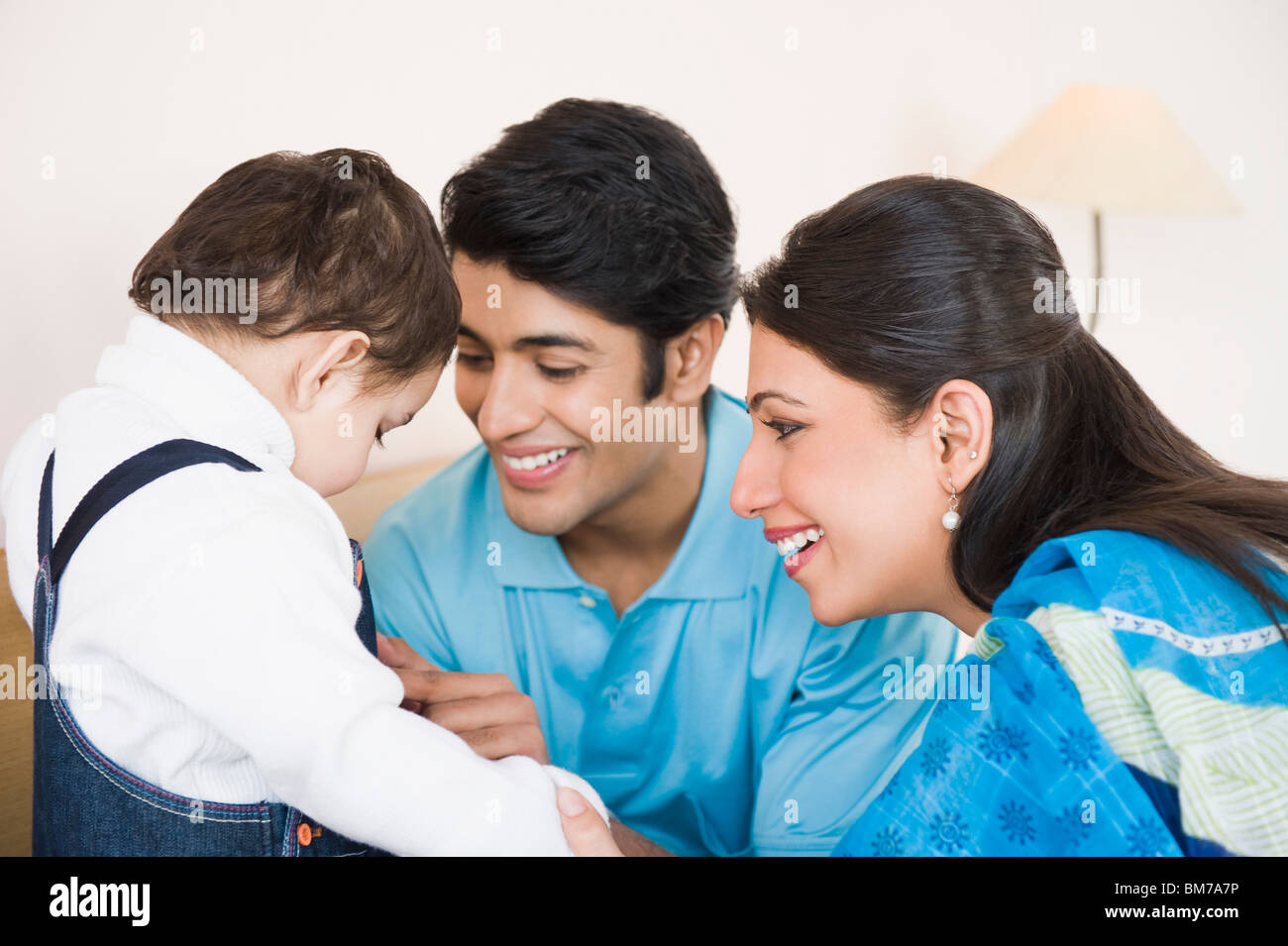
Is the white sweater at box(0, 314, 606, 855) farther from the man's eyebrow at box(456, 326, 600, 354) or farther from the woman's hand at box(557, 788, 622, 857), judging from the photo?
the man's eyebrow at box(456, 326, 600, 354)

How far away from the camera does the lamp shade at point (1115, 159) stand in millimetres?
2732

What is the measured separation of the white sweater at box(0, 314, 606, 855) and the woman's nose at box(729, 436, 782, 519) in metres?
0.43

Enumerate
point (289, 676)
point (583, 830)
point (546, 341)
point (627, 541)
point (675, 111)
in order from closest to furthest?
point (289, 676)
point (583, 830)
point (546, 341)
point (627, 541)
point (675, 111)

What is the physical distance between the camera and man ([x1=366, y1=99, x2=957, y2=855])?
4.78 ft

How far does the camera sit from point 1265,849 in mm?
874

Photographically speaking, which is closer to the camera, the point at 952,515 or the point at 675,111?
the point at 952,515

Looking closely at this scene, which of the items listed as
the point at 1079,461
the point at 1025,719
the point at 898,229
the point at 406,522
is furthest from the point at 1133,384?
the point at 406,522

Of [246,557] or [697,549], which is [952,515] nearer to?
[697,549]

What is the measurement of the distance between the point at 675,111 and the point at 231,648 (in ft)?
5.81

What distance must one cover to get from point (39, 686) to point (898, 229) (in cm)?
90

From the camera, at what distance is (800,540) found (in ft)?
4.18

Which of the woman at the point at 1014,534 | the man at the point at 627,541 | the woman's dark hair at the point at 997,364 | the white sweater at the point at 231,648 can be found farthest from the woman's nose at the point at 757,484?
the white sweater at the point at 231,648

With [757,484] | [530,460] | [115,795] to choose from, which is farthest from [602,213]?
[115,795]

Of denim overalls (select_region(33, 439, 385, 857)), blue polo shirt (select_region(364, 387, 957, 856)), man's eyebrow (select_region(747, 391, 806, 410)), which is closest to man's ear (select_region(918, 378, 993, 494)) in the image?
man's eyebrow (select_region(747, 391, 806, 410))
